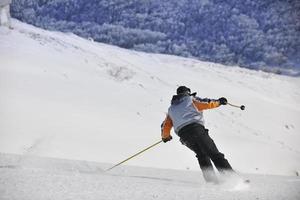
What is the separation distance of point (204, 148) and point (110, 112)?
6.57m

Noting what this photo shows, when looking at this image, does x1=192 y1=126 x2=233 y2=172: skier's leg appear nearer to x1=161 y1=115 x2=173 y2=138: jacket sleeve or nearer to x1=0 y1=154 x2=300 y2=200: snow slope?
x1=0 y1=154 x2=300 y2=200: snow slope

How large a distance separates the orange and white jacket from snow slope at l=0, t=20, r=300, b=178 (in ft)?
9.74

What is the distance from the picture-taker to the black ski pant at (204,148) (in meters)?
6.65

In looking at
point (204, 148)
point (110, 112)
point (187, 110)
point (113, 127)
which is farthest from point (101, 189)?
point (110, 112)

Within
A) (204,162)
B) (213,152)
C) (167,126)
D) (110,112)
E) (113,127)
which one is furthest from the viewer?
(110,112)

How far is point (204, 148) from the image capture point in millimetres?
6816

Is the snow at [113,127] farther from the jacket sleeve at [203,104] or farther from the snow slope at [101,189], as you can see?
the jacket sleeve at [203,104]

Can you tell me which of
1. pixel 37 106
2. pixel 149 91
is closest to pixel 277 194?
pixel 37 106

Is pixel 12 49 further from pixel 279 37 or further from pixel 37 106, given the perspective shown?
pixel 279 37

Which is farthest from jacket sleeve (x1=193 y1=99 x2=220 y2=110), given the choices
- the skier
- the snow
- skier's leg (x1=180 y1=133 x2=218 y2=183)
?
the snow

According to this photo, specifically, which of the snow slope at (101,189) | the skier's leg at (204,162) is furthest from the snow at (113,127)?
the skier's leg at (204,162)

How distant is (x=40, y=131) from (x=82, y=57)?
7.56 m

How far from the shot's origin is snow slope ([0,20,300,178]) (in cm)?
1049

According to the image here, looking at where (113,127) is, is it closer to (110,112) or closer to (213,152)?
(110,112)
